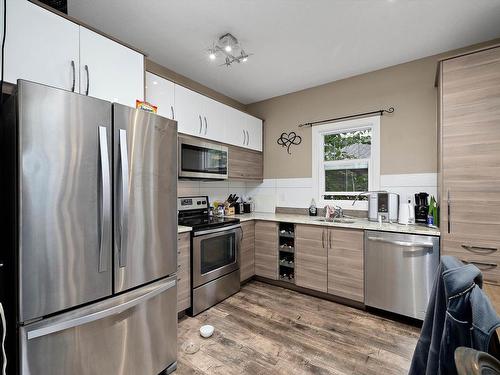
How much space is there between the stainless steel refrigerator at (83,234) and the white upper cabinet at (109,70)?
530mm

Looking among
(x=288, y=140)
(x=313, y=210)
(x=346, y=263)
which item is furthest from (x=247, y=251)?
(x=288, y=140)

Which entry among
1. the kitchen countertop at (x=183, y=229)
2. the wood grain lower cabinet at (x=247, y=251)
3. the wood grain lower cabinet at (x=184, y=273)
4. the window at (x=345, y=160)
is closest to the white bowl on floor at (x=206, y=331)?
the wood grain lower cabinet at (x=184, y=273)

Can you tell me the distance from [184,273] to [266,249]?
3.80 feet

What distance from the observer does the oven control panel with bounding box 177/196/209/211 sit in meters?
2.93

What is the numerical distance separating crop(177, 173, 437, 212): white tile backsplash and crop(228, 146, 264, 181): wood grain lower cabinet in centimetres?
27

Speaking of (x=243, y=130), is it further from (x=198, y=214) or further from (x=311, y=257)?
(x=311, y=257)

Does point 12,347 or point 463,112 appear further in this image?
point 463,112

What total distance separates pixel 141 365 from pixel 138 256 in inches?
25.8

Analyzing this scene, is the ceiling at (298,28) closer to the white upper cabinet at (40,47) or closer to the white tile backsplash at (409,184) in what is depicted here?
the white upper cabinet at (40,47)

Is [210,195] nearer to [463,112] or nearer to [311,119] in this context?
[311,119]

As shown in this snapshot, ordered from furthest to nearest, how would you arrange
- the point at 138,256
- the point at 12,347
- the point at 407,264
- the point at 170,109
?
the point at 170,109 → the point at 407,264 → the point at 138,256 → the point at 12,347

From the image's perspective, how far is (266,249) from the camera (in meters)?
3.12


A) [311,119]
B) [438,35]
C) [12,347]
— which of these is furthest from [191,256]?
[438,35]

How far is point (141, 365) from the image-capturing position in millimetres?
1479
